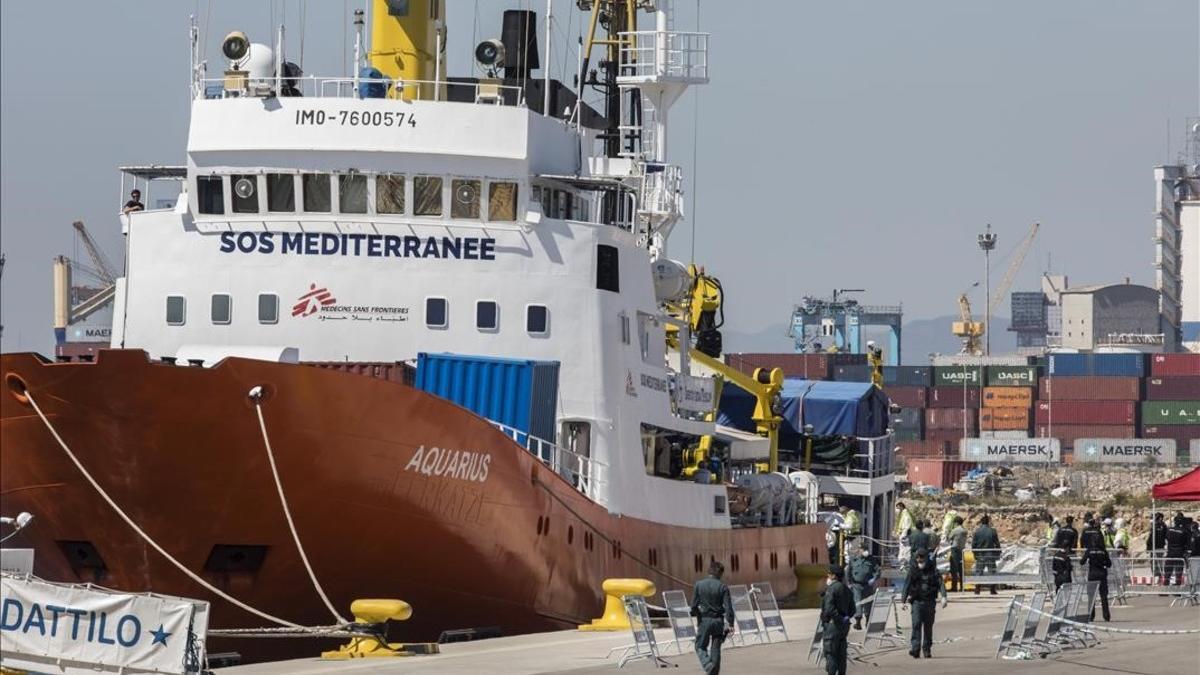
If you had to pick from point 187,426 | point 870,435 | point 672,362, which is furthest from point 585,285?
point 870,435

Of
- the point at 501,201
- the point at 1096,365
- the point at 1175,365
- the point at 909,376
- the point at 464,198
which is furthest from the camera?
the point at 909,376

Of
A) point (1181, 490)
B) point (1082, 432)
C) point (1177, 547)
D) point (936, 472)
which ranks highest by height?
point (1181, 490)

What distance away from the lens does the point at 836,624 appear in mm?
21344

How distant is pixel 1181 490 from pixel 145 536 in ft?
65.2

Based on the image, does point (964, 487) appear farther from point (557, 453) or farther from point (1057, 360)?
point (557, 453)

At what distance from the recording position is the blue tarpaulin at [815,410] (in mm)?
43938

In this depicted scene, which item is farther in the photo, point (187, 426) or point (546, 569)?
point (546, 569)

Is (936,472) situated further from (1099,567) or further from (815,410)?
(1099,567)

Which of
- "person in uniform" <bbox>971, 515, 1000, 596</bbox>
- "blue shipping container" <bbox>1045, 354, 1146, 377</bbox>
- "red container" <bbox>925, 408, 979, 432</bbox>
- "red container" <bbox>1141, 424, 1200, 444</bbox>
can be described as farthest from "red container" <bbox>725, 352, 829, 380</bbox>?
"person in uniform" <bbox>971, 515, 1000, 596</bbox>

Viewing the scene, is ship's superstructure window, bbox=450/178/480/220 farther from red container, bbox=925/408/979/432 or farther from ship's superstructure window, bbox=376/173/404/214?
red container, bbox=925/408/979/432

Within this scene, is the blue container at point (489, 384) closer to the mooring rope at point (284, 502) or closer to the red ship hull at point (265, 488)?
the red ship hull at point (265, 488)

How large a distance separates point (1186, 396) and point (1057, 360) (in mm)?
16944

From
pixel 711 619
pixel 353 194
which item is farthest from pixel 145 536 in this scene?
pixel 353 194

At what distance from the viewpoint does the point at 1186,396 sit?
140m
